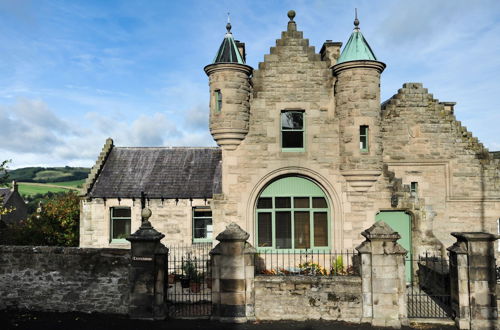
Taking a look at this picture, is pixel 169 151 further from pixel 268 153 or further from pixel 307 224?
pixel 307 224

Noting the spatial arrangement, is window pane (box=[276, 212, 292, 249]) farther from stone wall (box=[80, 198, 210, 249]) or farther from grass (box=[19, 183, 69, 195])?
grass (box=[19, 183, 69, 195])

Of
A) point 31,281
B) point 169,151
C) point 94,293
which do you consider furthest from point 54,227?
point 94,293

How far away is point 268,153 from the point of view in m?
13.6

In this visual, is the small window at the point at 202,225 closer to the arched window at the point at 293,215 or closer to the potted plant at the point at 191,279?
the potted plant at the point at 191,279

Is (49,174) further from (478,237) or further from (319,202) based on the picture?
(478,237)

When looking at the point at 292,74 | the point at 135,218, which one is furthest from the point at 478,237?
the point at 135,218

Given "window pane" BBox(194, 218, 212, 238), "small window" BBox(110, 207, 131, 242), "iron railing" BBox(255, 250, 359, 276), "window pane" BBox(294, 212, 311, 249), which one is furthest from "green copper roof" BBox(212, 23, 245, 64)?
"small window" BBox(110, 207, 131, 242)

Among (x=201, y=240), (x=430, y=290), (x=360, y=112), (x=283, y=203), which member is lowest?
(x=430, y=290)

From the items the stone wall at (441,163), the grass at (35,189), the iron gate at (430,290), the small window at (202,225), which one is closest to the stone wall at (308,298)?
the iron gate at (430,290)

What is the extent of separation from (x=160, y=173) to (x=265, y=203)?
26.3 feet

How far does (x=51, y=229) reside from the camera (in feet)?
69.2

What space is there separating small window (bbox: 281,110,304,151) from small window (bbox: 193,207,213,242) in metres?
6.66

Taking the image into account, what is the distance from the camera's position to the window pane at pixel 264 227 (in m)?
13.7

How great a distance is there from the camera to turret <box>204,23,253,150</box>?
1324 cm
